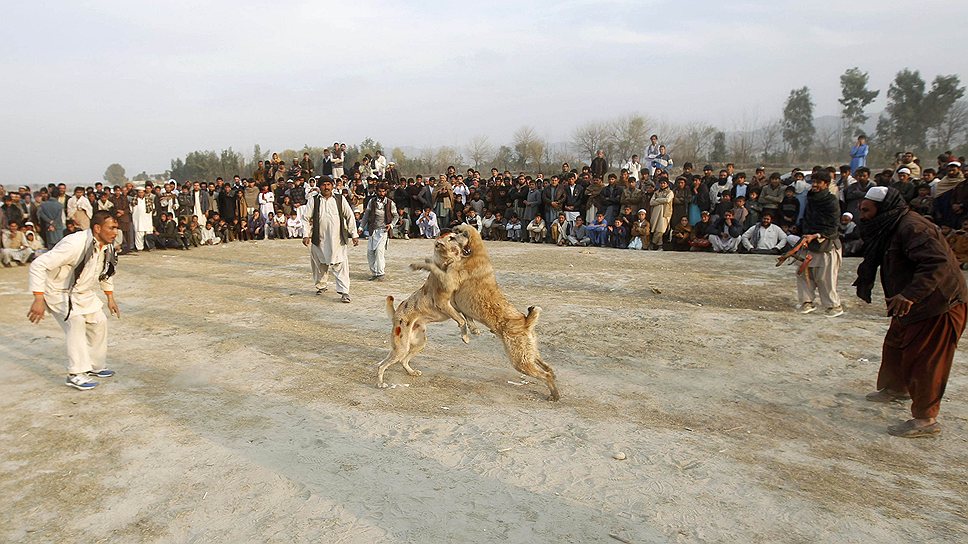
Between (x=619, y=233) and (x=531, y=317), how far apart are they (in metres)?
11.4

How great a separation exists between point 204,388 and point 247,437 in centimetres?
145

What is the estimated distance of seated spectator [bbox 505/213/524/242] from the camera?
18.6 meters

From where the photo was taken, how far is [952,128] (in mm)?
29000

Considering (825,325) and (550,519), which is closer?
(550,519)

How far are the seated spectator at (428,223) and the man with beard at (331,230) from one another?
9.83 metres

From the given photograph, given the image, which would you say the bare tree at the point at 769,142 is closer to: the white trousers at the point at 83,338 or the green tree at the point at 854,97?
the green tree at the point at 854,97

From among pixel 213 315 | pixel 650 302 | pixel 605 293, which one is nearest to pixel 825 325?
pixel 650 302

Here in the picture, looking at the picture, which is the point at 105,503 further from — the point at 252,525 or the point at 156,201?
the point at 156,201

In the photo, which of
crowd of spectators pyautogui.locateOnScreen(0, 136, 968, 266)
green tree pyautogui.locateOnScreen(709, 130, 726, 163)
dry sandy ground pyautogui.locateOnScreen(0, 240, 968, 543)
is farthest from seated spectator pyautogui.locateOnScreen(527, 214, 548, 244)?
green tree pyautogui.locateOnScreen(709, 130, 726, 163)

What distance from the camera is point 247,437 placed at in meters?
4.80

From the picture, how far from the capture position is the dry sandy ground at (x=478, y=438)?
364 centimetres

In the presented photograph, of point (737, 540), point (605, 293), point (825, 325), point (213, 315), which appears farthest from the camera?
point (605, 293)

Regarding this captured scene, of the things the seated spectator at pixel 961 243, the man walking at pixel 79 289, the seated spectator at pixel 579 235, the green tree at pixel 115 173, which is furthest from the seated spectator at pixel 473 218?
the green tree at pixel 115 173

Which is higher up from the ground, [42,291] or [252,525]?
[42,291]
